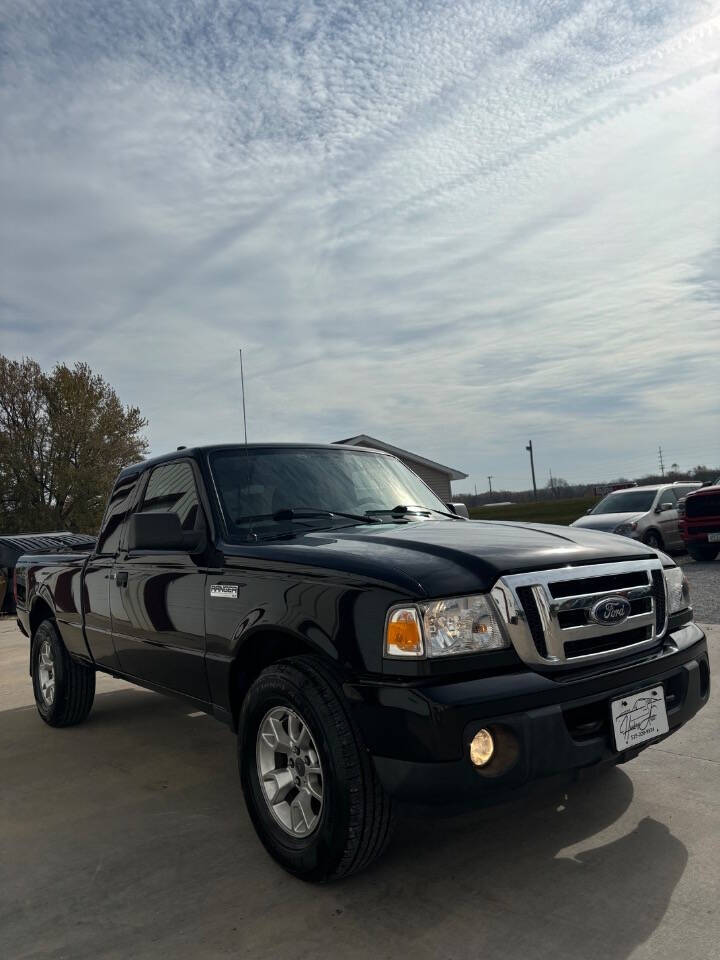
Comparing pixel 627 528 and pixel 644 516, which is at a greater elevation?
pixel 644 516

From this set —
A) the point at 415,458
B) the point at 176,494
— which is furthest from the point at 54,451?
the point at 176,494

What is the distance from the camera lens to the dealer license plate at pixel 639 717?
9.60 ft

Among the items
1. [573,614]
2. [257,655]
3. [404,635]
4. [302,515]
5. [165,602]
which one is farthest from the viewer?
[165,602]

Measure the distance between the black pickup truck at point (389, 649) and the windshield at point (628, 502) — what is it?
13.0m

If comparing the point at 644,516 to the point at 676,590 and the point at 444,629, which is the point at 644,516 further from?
the point at 444,629

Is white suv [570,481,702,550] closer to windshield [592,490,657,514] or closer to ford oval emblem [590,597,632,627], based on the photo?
windshield [592,490,657,514]

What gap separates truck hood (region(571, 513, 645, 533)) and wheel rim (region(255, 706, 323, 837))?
12.3m

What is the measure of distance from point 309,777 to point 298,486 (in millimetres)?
1593

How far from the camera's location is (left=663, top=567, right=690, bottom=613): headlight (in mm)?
3498

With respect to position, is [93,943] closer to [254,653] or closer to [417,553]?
[254,653]

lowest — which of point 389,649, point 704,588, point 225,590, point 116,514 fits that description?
point 704,588

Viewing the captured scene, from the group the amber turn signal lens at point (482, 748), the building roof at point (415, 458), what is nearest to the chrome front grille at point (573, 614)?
the amber turn signal lens at point (482, 748)

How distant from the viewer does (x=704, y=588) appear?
446 inches

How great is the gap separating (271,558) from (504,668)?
3.61 feet
